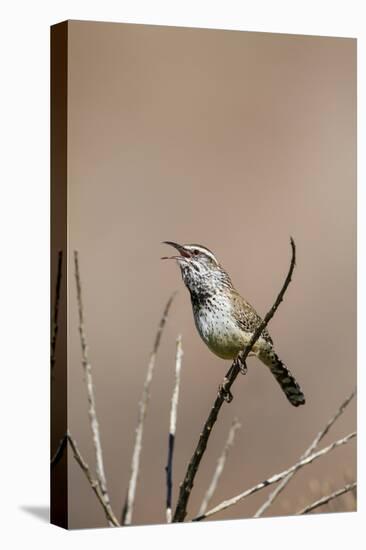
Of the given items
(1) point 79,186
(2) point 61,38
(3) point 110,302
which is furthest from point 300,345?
(2) point 61,38

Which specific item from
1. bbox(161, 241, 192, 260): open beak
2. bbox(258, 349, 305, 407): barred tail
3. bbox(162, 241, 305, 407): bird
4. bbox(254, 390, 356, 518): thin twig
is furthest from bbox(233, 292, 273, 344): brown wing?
bbox(254, 390, 356, 518): thin twig

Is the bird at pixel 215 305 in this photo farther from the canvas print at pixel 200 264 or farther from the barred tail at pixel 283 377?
the barred tail at pixel 283 377

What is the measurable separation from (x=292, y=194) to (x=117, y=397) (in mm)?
1605

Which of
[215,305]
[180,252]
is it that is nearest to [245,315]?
[215,305]

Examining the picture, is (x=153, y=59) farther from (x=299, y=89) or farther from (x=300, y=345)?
(x=300, y=345)

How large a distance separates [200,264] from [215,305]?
250mm

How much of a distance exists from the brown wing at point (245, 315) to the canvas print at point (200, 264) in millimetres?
14

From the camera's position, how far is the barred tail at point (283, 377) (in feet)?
21.7

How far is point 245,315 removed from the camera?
6387 millimetres

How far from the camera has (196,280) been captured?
20.8 feet

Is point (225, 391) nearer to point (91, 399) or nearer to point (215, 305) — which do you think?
point (91, 399)

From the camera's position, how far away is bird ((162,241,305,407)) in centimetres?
628

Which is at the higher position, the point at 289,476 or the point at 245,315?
the point at 245,315

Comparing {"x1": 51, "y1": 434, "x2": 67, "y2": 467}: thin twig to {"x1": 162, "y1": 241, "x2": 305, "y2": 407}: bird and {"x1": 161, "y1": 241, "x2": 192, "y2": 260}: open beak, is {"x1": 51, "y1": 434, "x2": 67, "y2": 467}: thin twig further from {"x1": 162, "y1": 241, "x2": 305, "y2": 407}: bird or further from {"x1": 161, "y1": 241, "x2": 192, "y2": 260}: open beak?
{"x1": 161, "y1": 241, "x2": 192, "y2": 260}: open beak
